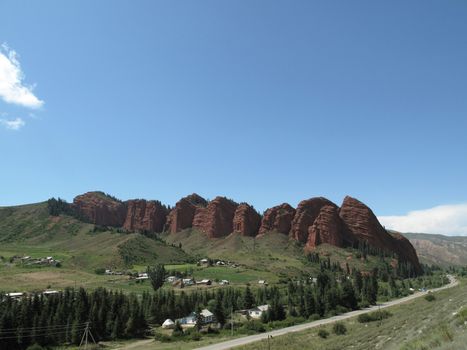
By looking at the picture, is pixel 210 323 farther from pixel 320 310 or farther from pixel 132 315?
pixel 320 310

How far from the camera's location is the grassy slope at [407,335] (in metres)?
20.2

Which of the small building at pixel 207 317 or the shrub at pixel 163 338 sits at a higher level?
Answer: the small building at pixel 207 317

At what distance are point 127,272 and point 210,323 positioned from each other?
104 metres

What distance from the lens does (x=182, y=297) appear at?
114m

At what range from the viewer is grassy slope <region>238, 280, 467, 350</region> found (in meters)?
20.2

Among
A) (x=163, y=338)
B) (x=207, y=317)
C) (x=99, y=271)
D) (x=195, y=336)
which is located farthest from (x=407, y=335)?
(x=99, y=271)

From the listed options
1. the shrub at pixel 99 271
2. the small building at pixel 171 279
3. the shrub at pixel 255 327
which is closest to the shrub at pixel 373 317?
the shrub at pixel 255 327

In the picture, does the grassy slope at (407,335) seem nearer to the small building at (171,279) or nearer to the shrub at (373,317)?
the shrub at (373,317)

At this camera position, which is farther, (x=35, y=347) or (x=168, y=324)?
(x=168, y=324)

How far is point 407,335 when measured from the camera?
29.2 m

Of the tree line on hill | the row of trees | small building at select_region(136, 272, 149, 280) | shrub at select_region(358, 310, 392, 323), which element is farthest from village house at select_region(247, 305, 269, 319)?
small building at select_region(136, 272, 149, 280)

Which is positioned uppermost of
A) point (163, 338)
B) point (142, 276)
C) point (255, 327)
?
point (142, 276)

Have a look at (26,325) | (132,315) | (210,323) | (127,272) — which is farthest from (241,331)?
(127,272)

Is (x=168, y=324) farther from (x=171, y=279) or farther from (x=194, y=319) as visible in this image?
(x=171, y=279)
